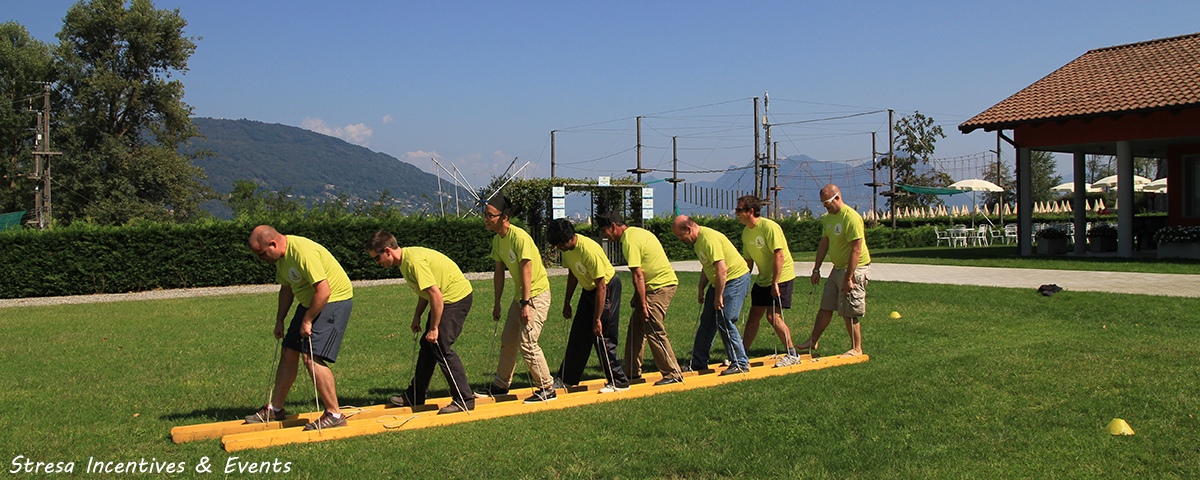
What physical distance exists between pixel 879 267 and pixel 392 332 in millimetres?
13741

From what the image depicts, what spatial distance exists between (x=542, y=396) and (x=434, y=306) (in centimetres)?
122

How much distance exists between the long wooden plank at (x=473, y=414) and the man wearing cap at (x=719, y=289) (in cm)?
29

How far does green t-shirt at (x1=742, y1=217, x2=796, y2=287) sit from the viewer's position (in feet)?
23.9

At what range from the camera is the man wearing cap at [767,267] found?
7.27 m

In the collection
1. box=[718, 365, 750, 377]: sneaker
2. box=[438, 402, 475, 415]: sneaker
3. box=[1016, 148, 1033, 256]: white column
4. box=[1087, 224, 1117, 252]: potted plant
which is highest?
box=[1016, 148, 1033, 256]: white column

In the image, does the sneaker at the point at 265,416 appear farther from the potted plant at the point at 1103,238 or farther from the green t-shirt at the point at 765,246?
the potted plant at the point at 1103,238

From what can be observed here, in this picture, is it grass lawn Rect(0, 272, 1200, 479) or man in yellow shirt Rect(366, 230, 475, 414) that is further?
man in yellow shirt Rect(366, 230, 475, 414)

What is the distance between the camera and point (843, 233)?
7492mm

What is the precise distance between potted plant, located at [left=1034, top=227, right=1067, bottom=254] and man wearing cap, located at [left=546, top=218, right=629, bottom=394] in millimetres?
19310

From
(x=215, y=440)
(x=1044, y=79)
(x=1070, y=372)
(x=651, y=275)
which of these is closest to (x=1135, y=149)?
(x=1044, y=79)

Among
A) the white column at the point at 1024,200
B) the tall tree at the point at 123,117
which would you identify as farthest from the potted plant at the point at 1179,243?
the tall tree at the point at 123,117

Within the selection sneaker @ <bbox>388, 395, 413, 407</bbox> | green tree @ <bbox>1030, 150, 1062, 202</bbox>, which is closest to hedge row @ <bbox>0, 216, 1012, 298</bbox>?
sneaker @ <bbox>388, 395, 413, 407</bbox>

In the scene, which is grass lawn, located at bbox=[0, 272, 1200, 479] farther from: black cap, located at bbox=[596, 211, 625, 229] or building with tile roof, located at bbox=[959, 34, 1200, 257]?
building with tile roof, located at bbox=[959, 34, 1200, 257]

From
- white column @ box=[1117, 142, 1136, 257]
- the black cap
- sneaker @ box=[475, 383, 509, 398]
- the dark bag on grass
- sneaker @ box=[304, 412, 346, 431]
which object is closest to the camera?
sneaker @ box=[304, 412, 346, 431]
